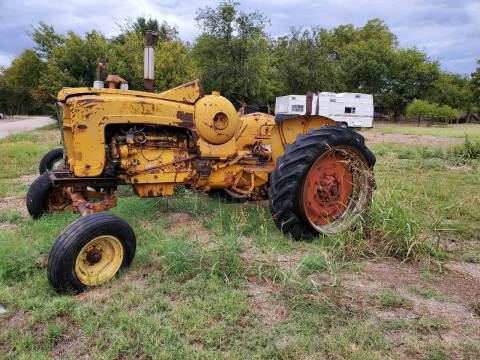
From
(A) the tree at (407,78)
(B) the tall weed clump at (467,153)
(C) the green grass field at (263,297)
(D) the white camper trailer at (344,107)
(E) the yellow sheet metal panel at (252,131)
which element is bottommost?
(C) the green grass field at (263,297)

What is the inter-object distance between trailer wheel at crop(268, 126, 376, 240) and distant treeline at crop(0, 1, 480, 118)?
48.4 ft

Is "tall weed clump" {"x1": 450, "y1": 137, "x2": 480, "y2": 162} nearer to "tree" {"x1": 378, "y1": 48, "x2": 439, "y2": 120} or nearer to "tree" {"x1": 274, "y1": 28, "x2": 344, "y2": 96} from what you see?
"tree" {"x1": 274, "y1": 28, "x2": 344, "y2": 96}

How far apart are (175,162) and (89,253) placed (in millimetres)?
1535

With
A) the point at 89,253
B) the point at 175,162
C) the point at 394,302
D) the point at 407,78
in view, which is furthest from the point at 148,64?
the point at 407,78

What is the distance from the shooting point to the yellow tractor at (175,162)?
3.51 m

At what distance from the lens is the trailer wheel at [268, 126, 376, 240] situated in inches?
142

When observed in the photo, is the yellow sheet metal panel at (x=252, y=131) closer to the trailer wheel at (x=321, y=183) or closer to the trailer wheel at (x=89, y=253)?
the trailer wheel at (x=321, y=183)

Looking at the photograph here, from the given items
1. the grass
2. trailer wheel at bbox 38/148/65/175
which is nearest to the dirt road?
trailer wheel at bbox 38/148/65/175

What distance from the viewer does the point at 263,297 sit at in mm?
2670

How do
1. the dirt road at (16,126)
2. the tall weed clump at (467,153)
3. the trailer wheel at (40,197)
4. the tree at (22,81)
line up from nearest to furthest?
the trailer wheel at (40,197), the tall weed clump at (467,153), the dirt road at (16,126), the tree at (22,81)

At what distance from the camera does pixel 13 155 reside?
29.9 ft

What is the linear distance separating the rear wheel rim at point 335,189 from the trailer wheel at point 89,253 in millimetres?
1902

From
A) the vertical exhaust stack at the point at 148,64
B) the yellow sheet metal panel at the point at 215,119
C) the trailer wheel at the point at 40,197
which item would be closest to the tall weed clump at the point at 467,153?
the yellow sheet metal panel at the point at 215,119

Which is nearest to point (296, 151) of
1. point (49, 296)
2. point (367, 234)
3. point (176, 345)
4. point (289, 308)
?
point (367, 234)
